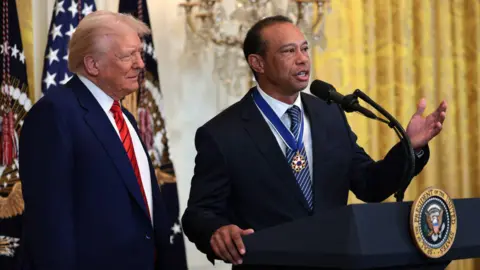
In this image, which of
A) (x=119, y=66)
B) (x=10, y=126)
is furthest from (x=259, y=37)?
(x=10, y=126)

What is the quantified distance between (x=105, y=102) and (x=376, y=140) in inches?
127

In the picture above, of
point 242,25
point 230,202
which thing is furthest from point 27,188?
point 242,25

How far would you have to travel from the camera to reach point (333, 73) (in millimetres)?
5395

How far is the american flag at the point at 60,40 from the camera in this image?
4.16m

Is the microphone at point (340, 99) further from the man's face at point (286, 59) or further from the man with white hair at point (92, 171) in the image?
the man with white hair at point (92, 171)

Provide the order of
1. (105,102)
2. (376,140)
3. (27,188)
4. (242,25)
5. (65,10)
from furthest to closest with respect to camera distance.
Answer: (376,140) → (242,25) → (65,10) → (105,102) → (27,188)

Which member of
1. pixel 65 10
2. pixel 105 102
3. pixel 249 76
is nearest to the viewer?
pixel 105 102

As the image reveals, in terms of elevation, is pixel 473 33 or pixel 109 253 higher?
pixel 473 33

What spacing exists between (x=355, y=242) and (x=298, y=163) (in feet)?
2.95

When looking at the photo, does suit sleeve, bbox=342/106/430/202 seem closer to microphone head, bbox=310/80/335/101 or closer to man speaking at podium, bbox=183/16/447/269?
man speaking at podium, bbox=183/16/447/269

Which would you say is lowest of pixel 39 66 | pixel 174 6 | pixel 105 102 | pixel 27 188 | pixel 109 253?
pixel 109 253

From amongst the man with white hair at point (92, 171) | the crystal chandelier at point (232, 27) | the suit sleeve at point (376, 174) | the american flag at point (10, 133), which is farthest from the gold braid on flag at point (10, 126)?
the suit sleeve at point (376, 174)

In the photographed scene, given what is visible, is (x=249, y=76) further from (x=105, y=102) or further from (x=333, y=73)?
(x=105, y=102)

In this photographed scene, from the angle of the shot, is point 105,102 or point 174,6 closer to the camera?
point 105,102
